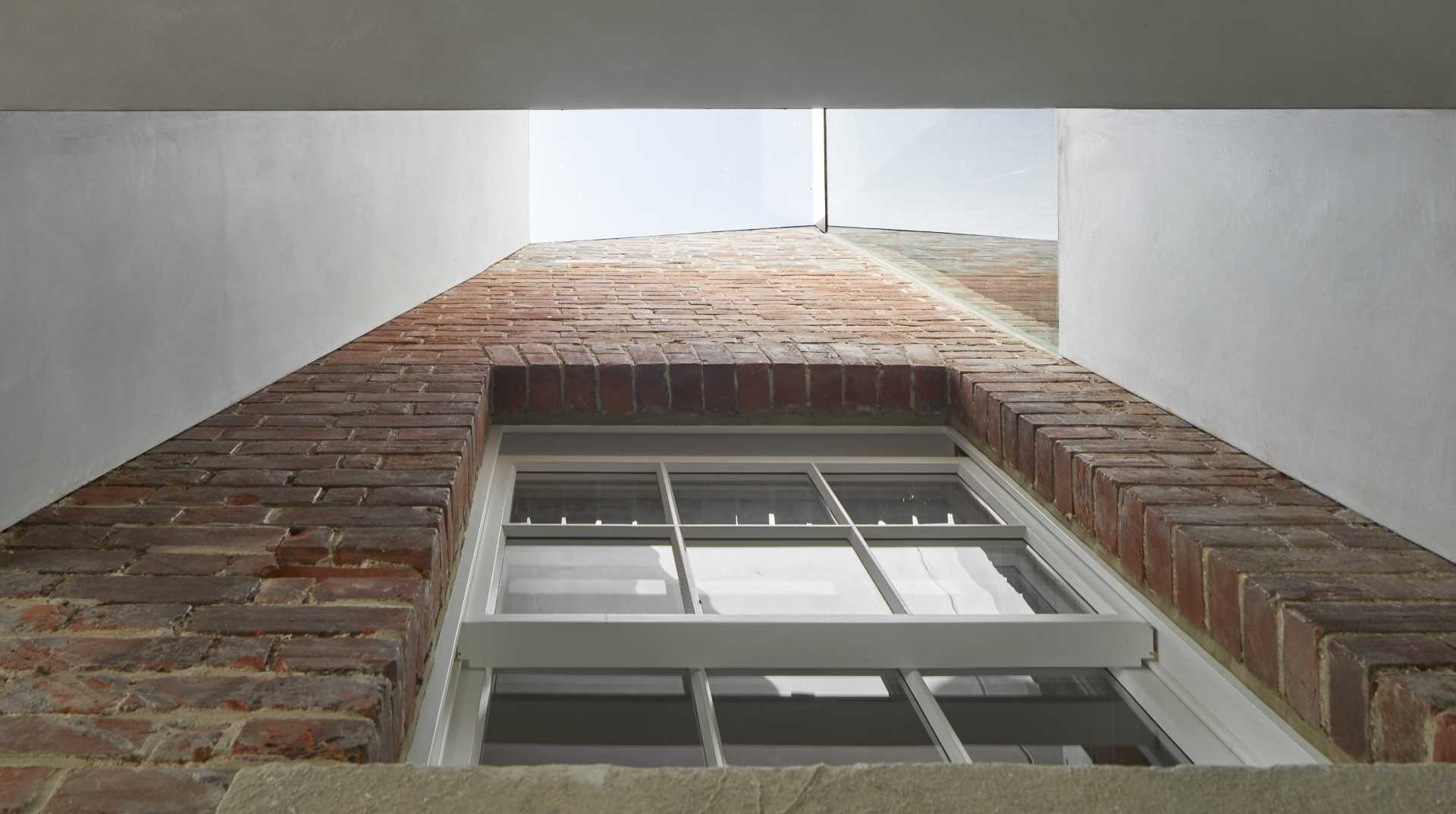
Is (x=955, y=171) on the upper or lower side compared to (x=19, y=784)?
upper

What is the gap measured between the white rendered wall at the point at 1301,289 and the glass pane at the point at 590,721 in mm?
1365

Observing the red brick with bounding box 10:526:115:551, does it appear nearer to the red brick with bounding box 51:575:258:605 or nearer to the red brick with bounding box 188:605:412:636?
the red brick with bounding box 51:575:258:605

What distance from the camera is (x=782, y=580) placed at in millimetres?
2152

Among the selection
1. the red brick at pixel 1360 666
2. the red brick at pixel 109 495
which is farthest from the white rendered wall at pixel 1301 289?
the red brick at pixel 109 495

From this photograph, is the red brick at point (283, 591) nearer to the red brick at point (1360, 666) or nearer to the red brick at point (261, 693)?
the red brick at point (261, 693)

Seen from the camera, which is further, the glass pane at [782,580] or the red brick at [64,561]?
the glass pane at [782,580]

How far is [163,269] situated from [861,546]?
1.74 metres

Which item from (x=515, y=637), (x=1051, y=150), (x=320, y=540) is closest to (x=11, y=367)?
(x=320, y=540)

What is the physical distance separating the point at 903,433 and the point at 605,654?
1468 mm

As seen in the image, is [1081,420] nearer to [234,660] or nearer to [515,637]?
[515,637]

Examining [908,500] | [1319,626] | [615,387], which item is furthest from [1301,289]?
[615,387]

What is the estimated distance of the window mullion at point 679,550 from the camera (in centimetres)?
200

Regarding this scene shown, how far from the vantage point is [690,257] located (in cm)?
566

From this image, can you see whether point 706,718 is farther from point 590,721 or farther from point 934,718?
point 934,718
